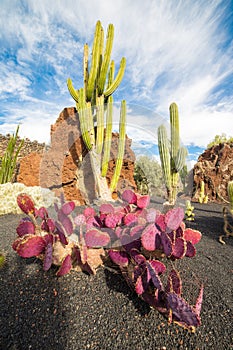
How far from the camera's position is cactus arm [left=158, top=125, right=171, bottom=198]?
332 centimetres

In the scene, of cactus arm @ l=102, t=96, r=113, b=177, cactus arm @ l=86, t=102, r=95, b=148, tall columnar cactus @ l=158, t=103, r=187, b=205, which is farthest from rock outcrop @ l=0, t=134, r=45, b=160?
tall columnar cactus @ l=158, t=103, r=187, b=205

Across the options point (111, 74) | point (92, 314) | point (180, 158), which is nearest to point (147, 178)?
point (180, 158)

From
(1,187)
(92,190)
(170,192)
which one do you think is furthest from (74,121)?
(170,192)

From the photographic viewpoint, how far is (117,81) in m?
3.91

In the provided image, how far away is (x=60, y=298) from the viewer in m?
0.86

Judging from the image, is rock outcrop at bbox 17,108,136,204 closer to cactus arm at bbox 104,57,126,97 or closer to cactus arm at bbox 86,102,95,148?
cactus arm at bbox 86,102,95,148

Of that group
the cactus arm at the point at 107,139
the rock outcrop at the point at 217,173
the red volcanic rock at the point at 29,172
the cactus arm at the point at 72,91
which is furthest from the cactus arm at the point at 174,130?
the red volcanic rock at the point at 29,172

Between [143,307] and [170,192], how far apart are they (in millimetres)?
2697

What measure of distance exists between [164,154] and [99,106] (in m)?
1.67

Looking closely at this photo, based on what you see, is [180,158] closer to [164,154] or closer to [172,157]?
[172,157]

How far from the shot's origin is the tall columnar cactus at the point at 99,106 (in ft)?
11.9

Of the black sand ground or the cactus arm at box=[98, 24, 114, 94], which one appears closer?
the black sand ground

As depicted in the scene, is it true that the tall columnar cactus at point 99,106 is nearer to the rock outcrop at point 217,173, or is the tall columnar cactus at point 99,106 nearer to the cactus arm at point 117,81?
the cactus arm at point 117,81

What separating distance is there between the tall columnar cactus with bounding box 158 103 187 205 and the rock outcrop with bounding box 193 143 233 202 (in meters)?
1.61
